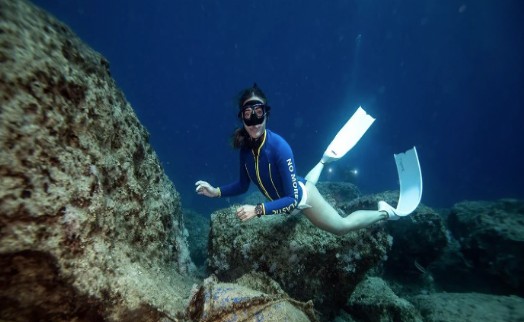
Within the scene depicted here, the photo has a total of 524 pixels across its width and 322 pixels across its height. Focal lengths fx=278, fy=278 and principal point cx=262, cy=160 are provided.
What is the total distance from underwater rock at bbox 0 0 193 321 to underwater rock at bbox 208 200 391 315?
3.83 feet

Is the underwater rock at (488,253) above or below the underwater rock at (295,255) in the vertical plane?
below

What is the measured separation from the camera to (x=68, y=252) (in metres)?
1.74

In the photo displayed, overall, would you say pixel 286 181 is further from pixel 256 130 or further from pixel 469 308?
pixel 469 308

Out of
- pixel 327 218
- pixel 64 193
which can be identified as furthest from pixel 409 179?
pixel 64 193

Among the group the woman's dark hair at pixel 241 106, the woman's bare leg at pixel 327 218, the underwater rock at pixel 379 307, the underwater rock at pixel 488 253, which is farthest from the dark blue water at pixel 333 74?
the woman's dark hair at pixel 241 106

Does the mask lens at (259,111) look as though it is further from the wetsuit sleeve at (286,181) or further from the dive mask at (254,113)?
the wetsuit sleeve at (286,181)

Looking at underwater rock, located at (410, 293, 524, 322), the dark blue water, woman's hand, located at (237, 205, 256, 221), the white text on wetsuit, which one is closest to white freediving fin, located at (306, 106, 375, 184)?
the white text on wetsuit

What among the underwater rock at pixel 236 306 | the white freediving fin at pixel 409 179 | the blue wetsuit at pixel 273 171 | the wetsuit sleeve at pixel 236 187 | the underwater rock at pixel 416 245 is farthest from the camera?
the underwater rock at pixel 416 245

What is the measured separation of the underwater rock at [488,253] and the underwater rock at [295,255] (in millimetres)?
5238

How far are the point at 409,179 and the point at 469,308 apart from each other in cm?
252

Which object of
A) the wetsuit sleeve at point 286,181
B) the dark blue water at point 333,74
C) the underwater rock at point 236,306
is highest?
the dark blue water at point 333,74

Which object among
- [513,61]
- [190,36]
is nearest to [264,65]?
[190,36]

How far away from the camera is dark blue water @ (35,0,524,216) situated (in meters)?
78.1

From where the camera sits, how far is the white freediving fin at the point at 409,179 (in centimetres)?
564
